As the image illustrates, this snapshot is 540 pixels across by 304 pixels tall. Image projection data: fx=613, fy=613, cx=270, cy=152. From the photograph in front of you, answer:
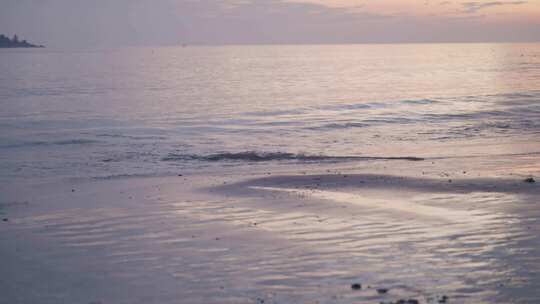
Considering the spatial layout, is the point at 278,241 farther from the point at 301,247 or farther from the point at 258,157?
the point at 258,157

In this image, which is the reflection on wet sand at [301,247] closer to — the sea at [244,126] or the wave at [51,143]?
the sea at [244,126]

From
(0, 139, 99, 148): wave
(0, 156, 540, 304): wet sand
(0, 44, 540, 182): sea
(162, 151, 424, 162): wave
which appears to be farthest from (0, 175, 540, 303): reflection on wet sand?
(0, 139, 99, 148): wave

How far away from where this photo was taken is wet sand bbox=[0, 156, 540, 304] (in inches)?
318

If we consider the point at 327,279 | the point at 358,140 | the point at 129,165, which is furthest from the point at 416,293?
the point at 358,140

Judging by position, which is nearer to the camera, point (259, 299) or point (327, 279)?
point (259, 299)

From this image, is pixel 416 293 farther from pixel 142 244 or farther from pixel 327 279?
pixel 142 244

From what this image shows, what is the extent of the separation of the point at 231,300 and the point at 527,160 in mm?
15237

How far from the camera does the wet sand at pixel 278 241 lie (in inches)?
318

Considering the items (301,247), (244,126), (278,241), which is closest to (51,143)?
(244,126)

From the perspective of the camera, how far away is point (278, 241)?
10.4 m

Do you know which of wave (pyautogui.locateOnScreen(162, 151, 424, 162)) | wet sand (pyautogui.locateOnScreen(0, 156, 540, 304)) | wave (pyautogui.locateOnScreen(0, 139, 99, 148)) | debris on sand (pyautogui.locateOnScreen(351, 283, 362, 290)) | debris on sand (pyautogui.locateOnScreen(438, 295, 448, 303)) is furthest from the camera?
A: wave (pyautogui.locateOnScreen(0, 139, 99, 148))

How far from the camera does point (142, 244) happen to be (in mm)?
10477

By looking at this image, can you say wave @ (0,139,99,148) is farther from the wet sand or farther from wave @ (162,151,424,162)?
the wet sand

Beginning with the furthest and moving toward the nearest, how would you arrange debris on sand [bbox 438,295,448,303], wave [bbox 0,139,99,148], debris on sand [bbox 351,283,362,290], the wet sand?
1. wave [bbox 0,139,99,148]
2. the wet sand
3. debris on sand [bbox 351,283,362,290]
4. debris on sand [bbox 438,295,448,303]
